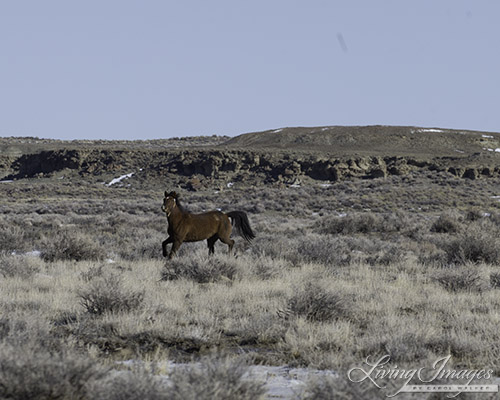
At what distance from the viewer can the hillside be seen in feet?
200

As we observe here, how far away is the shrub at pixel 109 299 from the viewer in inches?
285

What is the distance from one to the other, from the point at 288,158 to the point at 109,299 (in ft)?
195

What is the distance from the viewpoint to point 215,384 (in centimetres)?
366

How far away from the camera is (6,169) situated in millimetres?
78000

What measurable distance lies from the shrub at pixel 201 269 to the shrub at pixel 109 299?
2.87m

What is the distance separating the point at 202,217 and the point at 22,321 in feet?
24.1

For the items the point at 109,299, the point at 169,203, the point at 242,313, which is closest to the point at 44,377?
the point at 109,299

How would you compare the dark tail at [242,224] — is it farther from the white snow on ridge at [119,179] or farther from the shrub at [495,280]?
the white snow on ridge at [119,179]

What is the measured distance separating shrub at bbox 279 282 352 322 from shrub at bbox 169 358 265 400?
313 centimetres

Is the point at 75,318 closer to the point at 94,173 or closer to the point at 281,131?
the point at 94,173

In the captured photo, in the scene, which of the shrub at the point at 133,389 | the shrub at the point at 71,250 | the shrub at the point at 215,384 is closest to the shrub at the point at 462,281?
the shrub at the point at 215,384

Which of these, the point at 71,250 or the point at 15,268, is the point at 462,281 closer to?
the point at 15,268

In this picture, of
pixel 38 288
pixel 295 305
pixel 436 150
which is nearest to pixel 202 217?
pixel 38 288

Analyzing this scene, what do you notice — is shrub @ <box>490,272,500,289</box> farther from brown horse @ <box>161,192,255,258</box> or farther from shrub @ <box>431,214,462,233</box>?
shrub @ <box>431,214,462,233</box>
